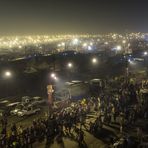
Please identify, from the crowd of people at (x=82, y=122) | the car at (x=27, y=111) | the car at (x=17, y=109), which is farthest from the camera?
the car at (x=17, y=109)

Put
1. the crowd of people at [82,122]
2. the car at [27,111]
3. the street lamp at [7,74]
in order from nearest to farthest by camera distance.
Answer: the crowd of people at [82,122]
the car at [27,111]
the street lamp at [7,74]

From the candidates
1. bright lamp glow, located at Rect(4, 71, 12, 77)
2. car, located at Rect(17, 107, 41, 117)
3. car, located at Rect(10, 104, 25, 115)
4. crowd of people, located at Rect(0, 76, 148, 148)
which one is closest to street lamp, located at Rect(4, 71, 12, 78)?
bright lamp glow, located at Rect(4, 71, 12, 77)

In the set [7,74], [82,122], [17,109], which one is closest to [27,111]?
[17,109]

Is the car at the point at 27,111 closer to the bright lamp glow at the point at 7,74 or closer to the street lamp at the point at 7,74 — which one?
the street lamp at the point at 7,74

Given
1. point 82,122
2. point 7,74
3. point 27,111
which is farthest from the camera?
point 7,74

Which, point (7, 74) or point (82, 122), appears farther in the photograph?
point (7, 74)

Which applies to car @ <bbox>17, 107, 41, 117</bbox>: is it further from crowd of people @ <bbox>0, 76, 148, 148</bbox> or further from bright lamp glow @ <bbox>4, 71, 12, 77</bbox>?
bright lamp glow @ <bbox>4, 71, 12, 77</bbox>

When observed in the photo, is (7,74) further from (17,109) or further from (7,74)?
(17,109)

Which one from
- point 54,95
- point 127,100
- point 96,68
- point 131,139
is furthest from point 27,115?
point 96,68

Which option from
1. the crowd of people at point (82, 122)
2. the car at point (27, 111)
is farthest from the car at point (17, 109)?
the crowd of people at point (82, 122)
